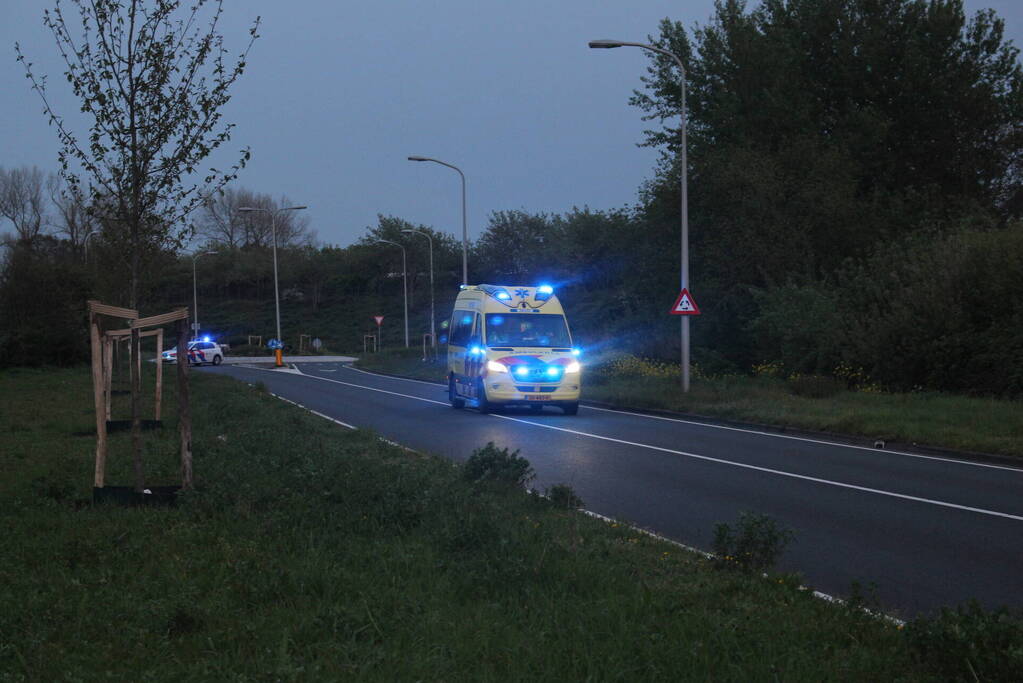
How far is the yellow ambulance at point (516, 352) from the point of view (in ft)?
69.9

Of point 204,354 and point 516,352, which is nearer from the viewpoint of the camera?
point 516,352

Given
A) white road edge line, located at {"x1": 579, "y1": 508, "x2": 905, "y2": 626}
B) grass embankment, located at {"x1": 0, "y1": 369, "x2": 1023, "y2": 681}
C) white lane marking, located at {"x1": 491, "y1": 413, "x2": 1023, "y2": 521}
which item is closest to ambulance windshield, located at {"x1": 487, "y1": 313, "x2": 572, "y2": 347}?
white lane marking, located at {"x1": 491, "y1": 413, "x2": 1023, "y2": 521}

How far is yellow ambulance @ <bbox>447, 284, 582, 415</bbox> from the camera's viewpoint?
21.3 metres

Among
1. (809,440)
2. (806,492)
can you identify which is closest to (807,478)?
(806,492)

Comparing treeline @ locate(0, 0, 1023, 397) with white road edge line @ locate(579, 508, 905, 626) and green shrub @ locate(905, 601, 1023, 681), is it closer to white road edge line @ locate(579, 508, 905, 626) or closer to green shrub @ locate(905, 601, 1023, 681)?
white road edge line @ locate(579, 508, 905, 626)

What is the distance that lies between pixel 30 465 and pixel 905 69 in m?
36.0

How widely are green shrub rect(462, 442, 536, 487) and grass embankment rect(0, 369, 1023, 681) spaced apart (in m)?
0.50

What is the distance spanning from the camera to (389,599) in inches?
222

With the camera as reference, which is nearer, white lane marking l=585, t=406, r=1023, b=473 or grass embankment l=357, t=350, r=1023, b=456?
white lane marking l=585, t=406, r=1023, b=473

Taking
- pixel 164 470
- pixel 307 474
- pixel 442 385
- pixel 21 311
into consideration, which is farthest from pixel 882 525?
pixel 21 311

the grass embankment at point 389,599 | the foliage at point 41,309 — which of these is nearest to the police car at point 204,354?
the foliage at point 41,309

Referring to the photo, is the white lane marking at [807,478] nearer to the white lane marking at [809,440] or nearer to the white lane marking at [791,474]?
the white lane marking at [791,474]

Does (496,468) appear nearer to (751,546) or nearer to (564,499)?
(564,499)

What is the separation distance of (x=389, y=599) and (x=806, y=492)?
6.77m
